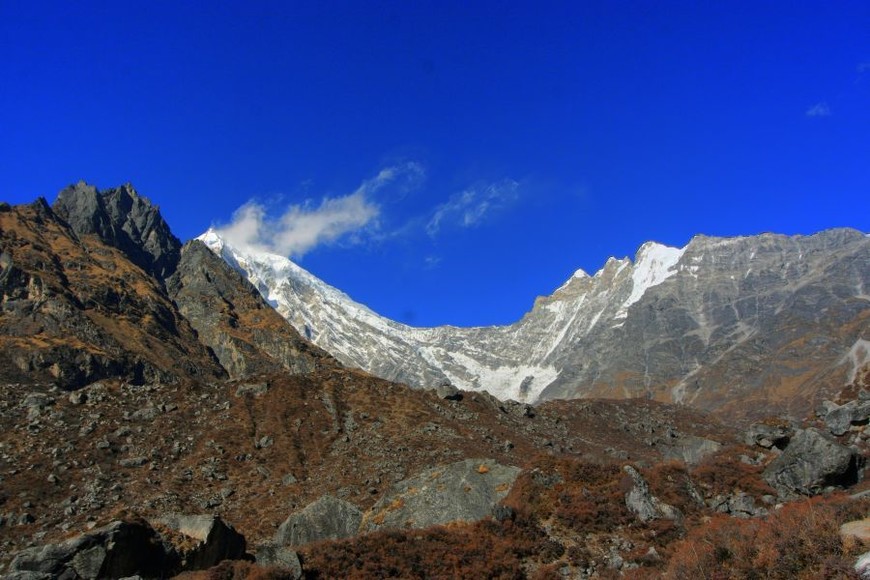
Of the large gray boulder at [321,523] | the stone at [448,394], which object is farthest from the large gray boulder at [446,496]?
the stone at [448,394]

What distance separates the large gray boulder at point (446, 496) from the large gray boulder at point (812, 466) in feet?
35.5

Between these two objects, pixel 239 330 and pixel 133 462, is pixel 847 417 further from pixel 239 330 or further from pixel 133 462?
pixel 239 330

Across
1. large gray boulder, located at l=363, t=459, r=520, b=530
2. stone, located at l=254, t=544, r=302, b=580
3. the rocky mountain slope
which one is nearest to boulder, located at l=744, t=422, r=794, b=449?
the rocky mountain slope

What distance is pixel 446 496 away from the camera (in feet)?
85.9

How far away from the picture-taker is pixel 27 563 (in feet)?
59.1

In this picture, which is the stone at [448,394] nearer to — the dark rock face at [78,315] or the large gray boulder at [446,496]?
the large gray boulder at [446,496]

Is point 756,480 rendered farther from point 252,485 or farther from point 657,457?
point 657,457

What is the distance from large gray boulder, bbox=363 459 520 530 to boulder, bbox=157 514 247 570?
6224mm

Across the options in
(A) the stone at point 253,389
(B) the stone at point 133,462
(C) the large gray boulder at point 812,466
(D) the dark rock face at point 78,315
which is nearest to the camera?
(C) the large gray boulder at point 812,466

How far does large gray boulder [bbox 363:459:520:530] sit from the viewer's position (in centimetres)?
2516

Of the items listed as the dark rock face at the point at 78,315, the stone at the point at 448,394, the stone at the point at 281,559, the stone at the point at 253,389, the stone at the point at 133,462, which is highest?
the dark rock face at the point at 78,315

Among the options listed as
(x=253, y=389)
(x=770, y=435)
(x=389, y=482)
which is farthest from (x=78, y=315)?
(x=770, y=435)

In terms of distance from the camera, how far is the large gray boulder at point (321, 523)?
2723 cm

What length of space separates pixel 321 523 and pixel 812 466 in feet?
68.5
